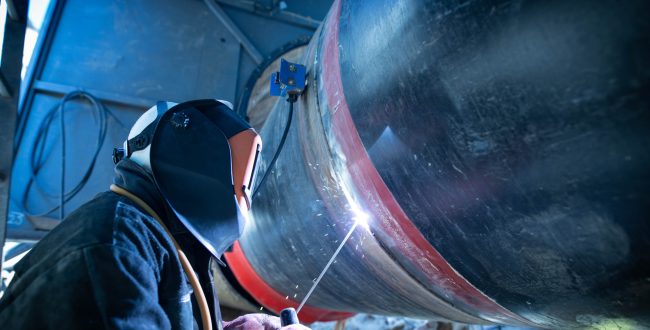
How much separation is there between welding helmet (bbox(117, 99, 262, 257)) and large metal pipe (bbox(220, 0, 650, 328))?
0.78 ft

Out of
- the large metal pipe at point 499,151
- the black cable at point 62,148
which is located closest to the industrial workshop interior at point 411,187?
the large metal pipe at point 499,151

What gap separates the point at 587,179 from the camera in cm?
43

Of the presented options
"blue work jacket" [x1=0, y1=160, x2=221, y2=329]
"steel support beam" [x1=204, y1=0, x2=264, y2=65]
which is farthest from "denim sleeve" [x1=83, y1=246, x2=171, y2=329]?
"steel support beam" [x1=204, y1=0, x2=264, y2=65]

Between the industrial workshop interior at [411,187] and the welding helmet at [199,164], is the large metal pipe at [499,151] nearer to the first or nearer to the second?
the industrial workshop interior at [411,187]

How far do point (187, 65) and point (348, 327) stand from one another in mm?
2375

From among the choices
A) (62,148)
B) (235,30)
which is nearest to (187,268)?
(62,148)

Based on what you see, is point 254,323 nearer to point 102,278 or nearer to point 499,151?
point 102,278

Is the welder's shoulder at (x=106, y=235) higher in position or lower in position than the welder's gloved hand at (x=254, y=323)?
higher

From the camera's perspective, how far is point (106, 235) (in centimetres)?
65

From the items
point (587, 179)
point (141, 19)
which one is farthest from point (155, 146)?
point (141, 19)

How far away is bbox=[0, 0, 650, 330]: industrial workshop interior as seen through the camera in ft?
1.34

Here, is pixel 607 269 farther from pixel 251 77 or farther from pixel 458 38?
pixel 251 77

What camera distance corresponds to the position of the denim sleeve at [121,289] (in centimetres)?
59

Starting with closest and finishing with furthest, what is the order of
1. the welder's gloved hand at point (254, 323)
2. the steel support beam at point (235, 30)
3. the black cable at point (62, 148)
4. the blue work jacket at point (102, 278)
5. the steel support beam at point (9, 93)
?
1. the blue work jacket at point (102, 278)
2. the welder's gloved hand at point (254, 323)
3. the steel support beam at point (9, 93)
4. the black cable at point (62, 148)
5. the steel support beam at point (235, 30)
